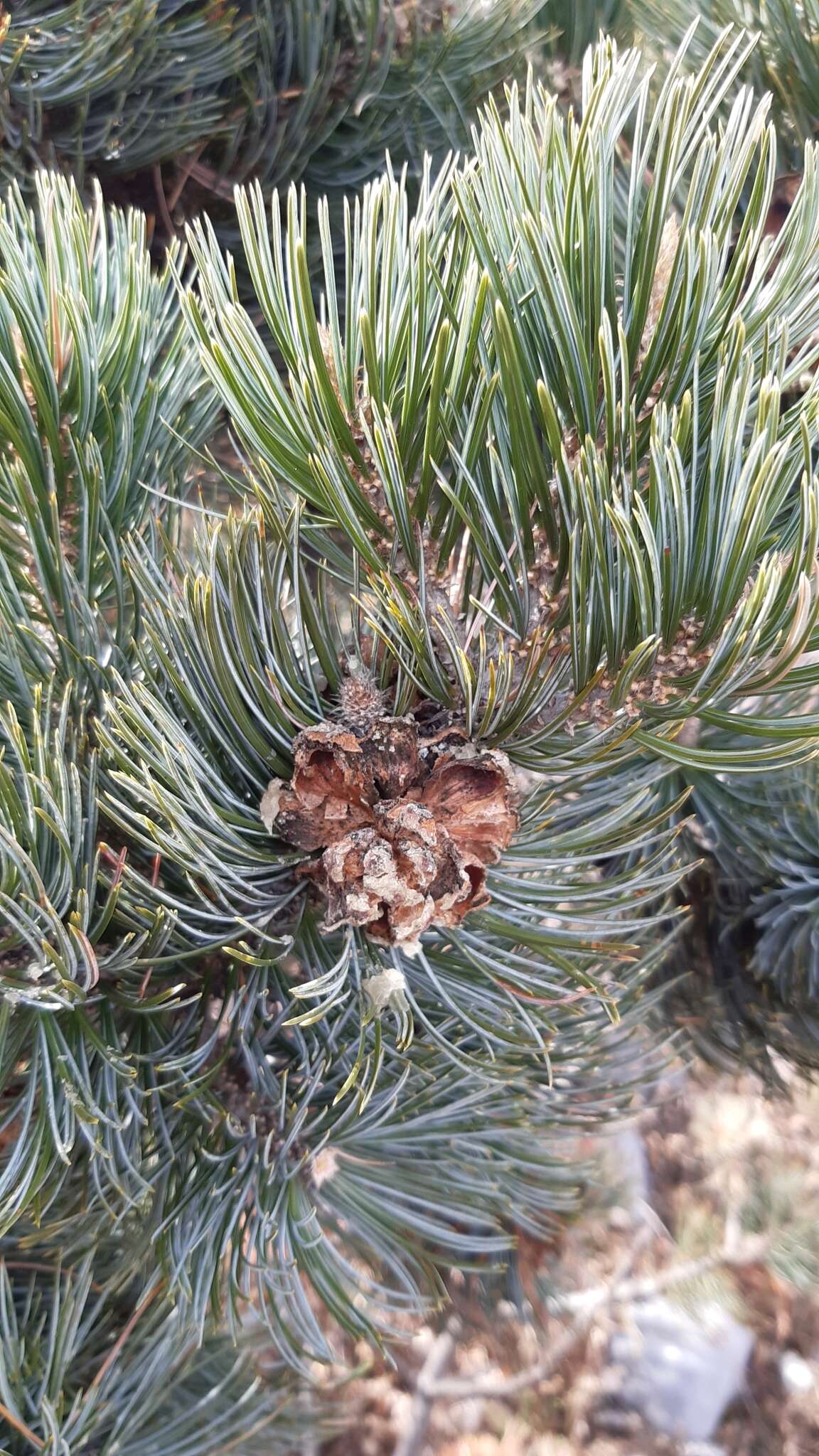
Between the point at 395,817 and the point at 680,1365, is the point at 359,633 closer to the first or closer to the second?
the point at 395,817

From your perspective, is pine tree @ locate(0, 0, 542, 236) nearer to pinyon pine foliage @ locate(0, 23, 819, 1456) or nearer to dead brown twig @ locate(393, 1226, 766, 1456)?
pinyon pine foliage @ locate(0, 23, 819, 1456)

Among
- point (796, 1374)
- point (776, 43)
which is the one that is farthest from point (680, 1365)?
point (776, 43)

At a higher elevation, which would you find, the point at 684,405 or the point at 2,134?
the point at 2,134

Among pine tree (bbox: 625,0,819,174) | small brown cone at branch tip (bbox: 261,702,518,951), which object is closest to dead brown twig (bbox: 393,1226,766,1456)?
small brown cone at branch tip (bbox: 261,702,518,951)

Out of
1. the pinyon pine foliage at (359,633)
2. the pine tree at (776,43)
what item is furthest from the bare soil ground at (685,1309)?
the pine tree at (776,43)

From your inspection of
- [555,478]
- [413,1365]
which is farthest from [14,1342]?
[413,1365]

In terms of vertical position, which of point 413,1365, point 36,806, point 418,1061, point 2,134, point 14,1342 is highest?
point 2,134

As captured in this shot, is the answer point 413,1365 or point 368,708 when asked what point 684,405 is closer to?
point 368,708
